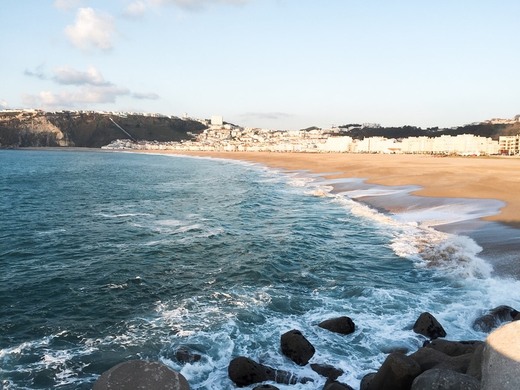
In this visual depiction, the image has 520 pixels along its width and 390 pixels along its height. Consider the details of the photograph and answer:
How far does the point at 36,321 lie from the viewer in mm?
13117

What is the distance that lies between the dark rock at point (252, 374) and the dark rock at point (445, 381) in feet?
12.3

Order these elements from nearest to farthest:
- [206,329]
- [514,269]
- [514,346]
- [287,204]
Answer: [514,346] < [206,329] < [514,269] < [287,204]

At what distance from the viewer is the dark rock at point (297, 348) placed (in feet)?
36.4

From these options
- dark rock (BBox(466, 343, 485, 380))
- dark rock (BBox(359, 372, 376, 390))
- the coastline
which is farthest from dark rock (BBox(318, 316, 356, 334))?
the coastline

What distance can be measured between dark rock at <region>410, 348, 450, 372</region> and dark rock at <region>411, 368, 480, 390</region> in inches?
58.7

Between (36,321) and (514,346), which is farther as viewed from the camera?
(36,321)

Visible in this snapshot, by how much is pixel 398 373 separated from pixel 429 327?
188 inches

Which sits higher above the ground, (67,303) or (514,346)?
(514,346)

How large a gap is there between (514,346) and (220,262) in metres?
14.7

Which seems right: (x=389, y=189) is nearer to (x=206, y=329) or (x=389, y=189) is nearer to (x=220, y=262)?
(x=220, y=262)

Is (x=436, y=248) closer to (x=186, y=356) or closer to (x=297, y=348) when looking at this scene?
(x=297, y=348)

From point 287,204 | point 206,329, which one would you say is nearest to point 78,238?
point 206,329

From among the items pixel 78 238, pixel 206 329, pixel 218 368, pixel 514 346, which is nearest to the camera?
pixel 514 346

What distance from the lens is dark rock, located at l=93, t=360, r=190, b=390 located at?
753cm
